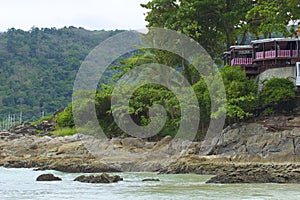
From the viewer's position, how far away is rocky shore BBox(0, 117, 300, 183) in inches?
1081

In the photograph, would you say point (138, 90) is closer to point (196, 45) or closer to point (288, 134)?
point (196, 45)

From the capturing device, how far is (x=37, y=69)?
103 m

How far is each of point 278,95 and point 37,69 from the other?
74.4m

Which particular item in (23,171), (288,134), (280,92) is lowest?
(23,171)

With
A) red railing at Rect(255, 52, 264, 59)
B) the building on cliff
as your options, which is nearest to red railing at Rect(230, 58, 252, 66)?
the building on cliff

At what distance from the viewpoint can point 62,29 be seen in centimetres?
13712

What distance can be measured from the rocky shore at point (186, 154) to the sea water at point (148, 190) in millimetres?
2056

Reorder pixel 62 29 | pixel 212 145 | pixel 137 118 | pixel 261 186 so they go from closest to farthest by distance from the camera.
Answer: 1. pixel 261 186
2. pixel 212 145
3. pixel 137 118
4. pixel 62 29

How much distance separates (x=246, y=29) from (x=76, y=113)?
45.2 ft

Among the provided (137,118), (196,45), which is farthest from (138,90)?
(196,45)

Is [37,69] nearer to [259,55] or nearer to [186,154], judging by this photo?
[259,55]

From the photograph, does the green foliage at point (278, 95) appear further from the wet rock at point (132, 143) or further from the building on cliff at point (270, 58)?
the wet rock at point (132, 143)

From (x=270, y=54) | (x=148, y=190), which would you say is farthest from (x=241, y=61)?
(x=148, y=190)

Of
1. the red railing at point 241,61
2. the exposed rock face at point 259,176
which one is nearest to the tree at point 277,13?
the red railing at point 241,61
